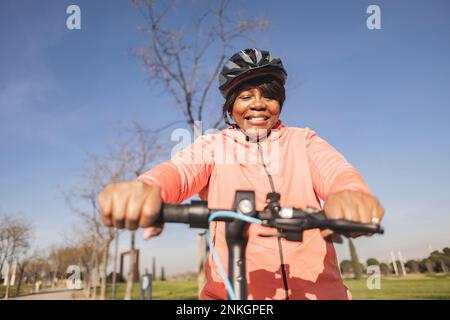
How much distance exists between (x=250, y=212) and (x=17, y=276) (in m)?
46.6

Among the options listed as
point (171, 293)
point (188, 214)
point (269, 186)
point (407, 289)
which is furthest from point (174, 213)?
point (171, 293)

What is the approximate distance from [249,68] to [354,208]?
1.37 metres

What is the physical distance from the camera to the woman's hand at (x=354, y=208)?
3.81 feet

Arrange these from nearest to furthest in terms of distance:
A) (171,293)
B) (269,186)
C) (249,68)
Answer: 1. (269,186)
2. (249,68)
3. (171,293)

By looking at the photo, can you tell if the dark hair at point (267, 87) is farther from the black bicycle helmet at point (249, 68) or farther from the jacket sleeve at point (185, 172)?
the jacket sleeve at point (185, 172)

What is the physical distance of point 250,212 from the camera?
1.10m

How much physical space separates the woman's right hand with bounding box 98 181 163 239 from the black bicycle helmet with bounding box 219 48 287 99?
4.40 ft

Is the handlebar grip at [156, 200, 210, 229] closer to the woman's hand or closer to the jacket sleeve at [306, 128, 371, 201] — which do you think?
the woman's hand

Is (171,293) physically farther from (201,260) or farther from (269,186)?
(269,186)

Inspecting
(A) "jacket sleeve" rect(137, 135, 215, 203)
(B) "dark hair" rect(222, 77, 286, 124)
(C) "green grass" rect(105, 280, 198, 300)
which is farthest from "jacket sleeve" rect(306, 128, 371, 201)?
(C) "green grass" rect(105, 280, 198, 300)

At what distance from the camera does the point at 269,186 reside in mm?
1879

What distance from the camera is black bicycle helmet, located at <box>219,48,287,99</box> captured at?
2.22 meters

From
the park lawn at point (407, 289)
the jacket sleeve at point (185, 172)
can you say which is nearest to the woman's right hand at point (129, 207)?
the jacket sleeve at point (185, 172)
